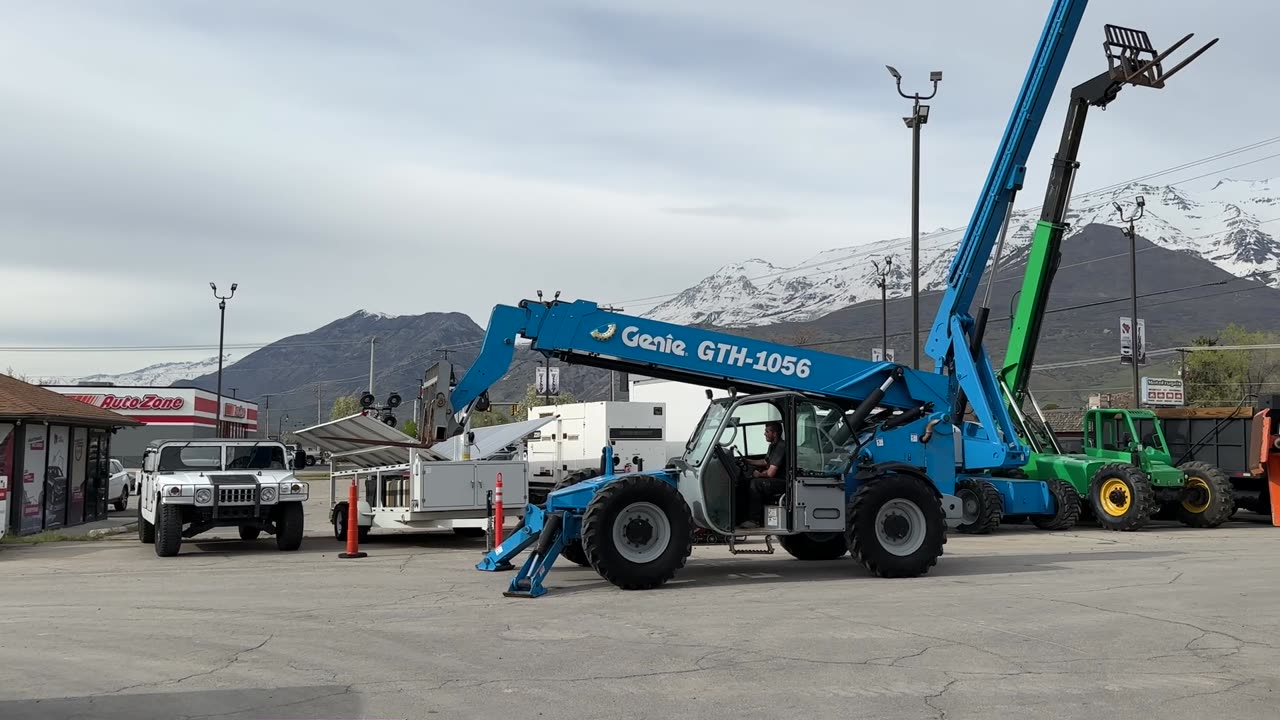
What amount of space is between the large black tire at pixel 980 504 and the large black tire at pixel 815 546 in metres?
5.86

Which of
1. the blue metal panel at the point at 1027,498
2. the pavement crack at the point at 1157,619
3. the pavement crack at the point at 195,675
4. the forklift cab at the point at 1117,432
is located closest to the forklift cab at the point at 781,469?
the pavement crack at the point at 1157,619

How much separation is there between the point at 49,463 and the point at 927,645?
20.8 meters

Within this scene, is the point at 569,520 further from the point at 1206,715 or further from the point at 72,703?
the point at 1206,715

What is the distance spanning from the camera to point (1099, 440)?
23.5 m

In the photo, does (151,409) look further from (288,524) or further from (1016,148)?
(1016,148)

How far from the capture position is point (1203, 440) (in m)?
24.6

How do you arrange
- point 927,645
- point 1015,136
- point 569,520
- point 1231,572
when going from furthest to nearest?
point 1015,136
point 1231,572
point 569,520
point 927,645

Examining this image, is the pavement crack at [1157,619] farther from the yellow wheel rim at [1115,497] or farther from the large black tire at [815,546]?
the yellow wheel rim at [1115,497]

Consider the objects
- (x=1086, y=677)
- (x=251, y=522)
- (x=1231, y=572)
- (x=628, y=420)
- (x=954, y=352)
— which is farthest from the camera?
(x=628, y=420)

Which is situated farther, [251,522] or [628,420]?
[628,420]

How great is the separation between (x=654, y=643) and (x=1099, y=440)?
16708mm

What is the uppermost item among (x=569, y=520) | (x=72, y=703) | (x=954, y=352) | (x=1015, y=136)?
(x=1015, y=136)

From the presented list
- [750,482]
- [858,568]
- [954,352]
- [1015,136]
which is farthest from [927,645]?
[1015,136]

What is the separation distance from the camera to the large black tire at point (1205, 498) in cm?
2208
